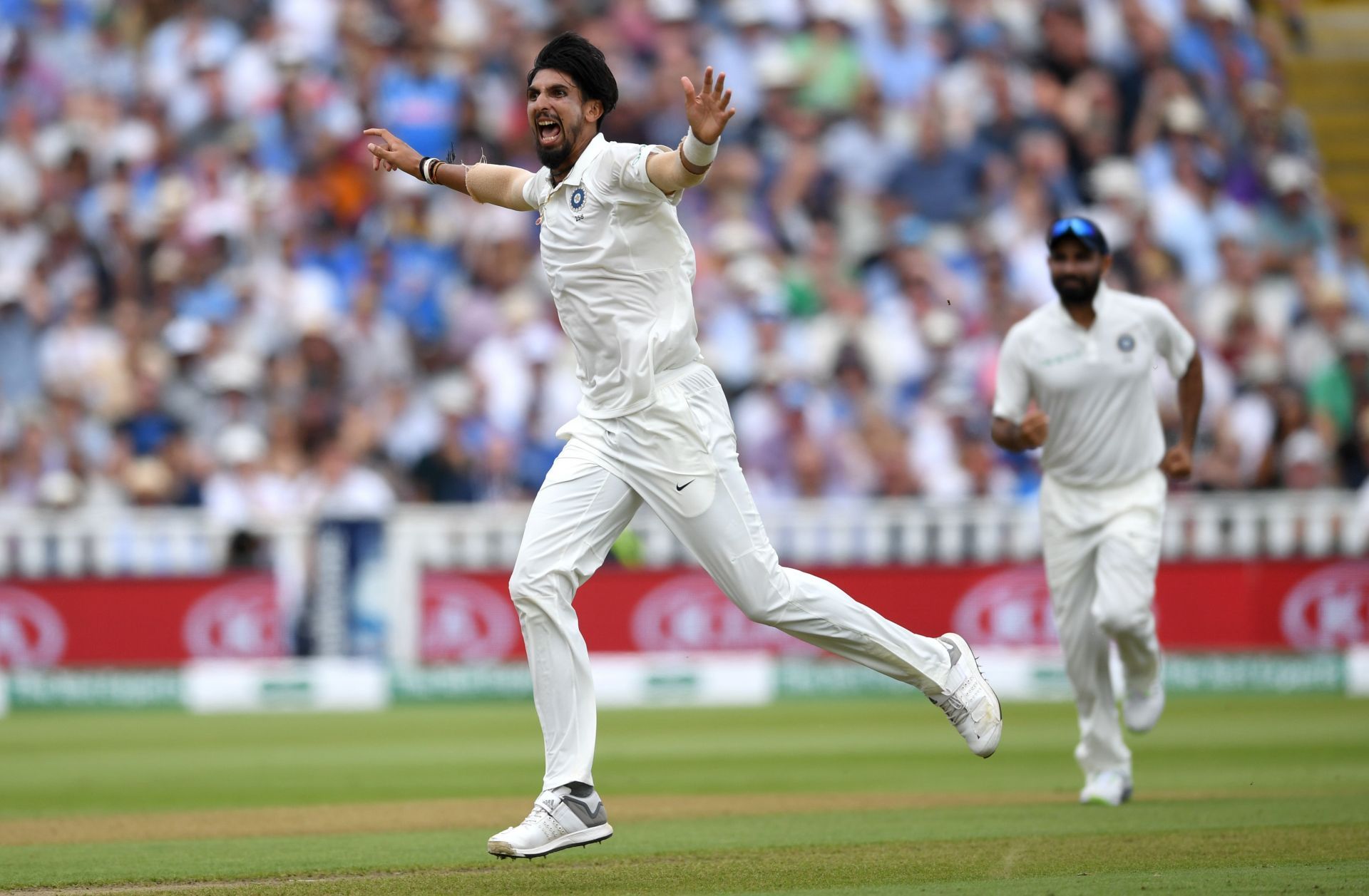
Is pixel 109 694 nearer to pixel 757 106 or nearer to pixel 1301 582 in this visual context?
pixel 757 106

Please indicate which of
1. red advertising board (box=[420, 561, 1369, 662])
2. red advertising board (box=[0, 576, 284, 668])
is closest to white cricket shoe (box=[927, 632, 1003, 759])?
red advertising board (box=[420, 561, 1369, 662])

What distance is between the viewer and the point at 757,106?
1709cm

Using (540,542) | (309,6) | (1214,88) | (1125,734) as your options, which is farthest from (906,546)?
(540,542)

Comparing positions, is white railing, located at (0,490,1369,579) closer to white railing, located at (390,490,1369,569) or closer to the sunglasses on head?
white railing, located at (390,490,1369,569)

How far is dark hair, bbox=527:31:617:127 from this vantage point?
626 cm

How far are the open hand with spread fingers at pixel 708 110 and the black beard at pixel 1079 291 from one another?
270 centimetres

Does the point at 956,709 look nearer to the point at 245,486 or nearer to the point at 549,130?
the point at 549,130

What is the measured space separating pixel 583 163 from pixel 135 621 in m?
9.45

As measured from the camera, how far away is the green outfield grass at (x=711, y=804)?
20.0 ft

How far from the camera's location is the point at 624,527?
21.4ft

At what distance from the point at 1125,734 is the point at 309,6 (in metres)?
10.5

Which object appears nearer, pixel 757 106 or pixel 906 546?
pixel 906 546

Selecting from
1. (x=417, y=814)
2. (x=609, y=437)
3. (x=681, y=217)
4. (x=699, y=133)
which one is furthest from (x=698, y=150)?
(x=681, y=217)

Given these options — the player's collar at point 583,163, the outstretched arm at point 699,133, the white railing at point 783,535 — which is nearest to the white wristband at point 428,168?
the player's collar at point 583,163
